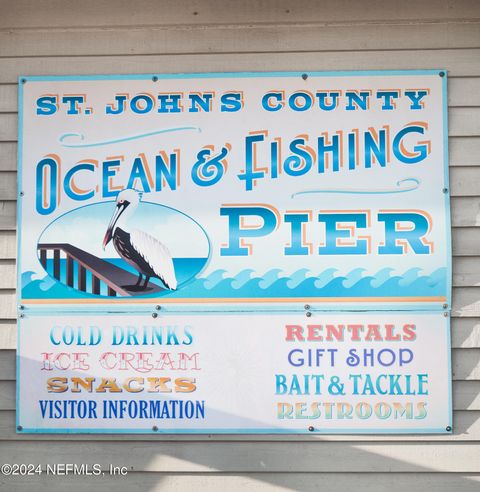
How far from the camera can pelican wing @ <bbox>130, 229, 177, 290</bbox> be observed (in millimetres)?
3133

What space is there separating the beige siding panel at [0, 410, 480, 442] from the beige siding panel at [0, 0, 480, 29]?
1695mm

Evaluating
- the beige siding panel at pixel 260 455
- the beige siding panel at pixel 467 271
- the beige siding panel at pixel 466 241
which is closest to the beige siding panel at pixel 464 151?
the beige siding panel at pixel 466 241

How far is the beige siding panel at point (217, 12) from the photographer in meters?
3.22

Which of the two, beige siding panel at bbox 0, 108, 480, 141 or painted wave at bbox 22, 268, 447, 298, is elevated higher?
beige siding panel at bbox 0, 108, 480, 141

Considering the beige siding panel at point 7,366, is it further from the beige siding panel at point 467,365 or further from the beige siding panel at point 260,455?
the beige siding panel at point 467,365

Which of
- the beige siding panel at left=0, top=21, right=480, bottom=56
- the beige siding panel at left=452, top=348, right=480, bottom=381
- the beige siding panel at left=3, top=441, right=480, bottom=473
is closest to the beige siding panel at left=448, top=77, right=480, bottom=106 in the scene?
the beige siding panel at left=0, top=21, right=480, bottom=56

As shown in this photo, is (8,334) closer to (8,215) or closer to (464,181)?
(8,215)

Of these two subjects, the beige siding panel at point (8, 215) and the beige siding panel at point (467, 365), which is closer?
the beige siding panel at point (467, 365)

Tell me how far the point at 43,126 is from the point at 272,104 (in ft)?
3.26

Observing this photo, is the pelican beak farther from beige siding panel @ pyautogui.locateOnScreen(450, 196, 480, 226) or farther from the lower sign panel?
beige siding panel @ pyautogui.locateOnScreen(450, 196, 480, 226)

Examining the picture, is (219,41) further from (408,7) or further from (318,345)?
(318,345)

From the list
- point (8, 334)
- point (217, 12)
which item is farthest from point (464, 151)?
point (8, 334)

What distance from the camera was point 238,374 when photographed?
309 cm

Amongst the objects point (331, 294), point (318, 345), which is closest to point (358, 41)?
point (331, 294)
